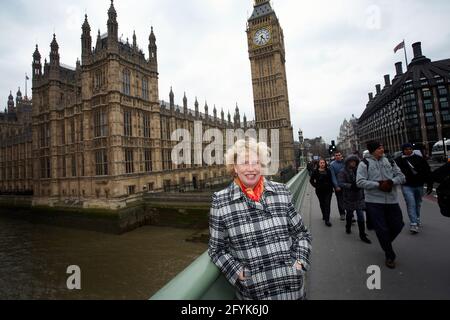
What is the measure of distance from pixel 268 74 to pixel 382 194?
5206 centimetres

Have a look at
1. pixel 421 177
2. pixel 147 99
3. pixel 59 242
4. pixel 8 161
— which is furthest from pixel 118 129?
pixel 8 161

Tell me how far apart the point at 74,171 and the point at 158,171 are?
376 inches

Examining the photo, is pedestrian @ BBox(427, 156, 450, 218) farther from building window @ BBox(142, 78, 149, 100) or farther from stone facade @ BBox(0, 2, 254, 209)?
building window @ BBox(142, 78, 149, 100)

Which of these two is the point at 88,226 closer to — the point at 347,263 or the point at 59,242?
the point at 59,242

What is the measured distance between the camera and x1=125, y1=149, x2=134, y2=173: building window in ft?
80.9

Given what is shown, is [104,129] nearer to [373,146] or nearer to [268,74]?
[373,146]

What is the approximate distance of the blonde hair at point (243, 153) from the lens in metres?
2.15

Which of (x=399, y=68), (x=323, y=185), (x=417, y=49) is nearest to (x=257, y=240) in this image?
(x=323, y=185)

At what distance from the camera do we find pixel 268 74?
51844 millimetres

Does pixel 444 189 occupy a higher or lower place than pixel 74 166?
lower

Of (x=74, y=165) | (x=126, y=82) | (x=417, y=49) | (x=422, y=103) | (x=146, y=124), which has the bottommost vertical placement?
(x=74, y=165)

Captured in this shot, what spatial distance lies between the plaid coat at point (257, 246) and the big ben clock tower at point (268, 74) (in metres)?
49.4

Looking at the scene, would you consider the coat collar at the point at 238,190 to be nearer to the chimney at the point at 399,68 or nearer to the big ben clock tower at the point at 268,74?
the big ben clock tower at the point at 268,74

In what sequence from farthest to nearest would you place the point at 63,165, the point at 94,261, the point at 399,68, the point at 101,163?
the point at 399,68 < the point at 63,165 < the point at 101,163 < the point at 94,261
